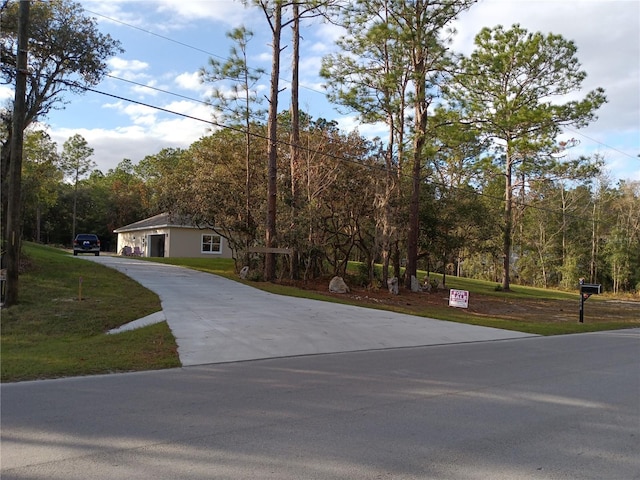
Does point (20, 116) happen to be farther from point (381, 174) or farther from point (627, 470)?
point (381, 174)

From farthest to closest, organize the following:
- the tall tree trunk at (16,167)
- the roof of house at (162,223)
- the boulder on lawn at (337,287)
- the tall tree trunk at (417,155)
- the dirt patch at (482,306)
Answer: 1. the roof of house at (162,223)
2. the tall tree trunk at (417,155)
3. the boulder on lawn at (337,287)
4. the dirt patch at (482,306)
5. the tall tree trunk at (16,167)

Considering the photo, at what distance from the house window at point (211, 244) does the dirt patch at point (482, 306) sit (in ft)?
59.1

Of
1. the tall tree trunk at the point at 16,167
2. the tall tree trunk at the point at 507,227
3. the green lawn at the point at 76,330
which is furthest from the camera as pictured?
the tall tree trunk at the point at 507,227

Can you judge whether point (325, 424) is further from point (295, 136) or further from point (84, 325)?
point (295, 136)

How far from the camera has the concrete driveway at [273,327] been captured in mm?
10398

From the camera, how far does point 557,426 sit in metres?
5.77

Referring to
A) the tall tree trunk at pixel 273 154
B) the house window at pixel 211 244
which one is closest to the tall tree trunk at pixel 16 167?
the tall tree trunk at pixel 273 154

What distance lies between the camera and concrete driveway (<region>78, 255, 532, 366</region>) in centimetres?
1040

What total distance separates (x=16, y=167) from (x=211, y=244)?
28.7m

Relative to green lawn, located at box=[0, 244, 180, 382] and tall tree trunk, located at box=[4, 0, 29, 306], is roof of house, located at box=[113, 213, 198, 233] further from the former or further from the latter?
tall tree trunk, located at box=[4, 0, 29, 306]

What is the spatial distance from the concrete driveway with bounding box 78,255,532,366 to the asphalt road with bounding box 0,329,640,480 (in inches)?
60.6

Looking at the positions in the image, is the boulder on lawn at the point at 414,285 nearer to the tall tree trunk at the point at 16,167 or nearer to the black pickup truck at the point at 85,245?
the tall tree trunk at the point at 16,167

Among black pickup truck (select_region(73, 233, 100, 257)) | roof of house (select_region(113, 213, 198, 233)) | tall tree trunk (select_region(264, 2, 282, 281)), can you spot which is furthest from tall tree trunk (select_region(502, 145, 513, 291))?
black pickup truck (select_region(73, 233, 100, 257))

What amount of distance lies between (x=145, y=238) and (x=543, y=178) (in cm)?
3514
